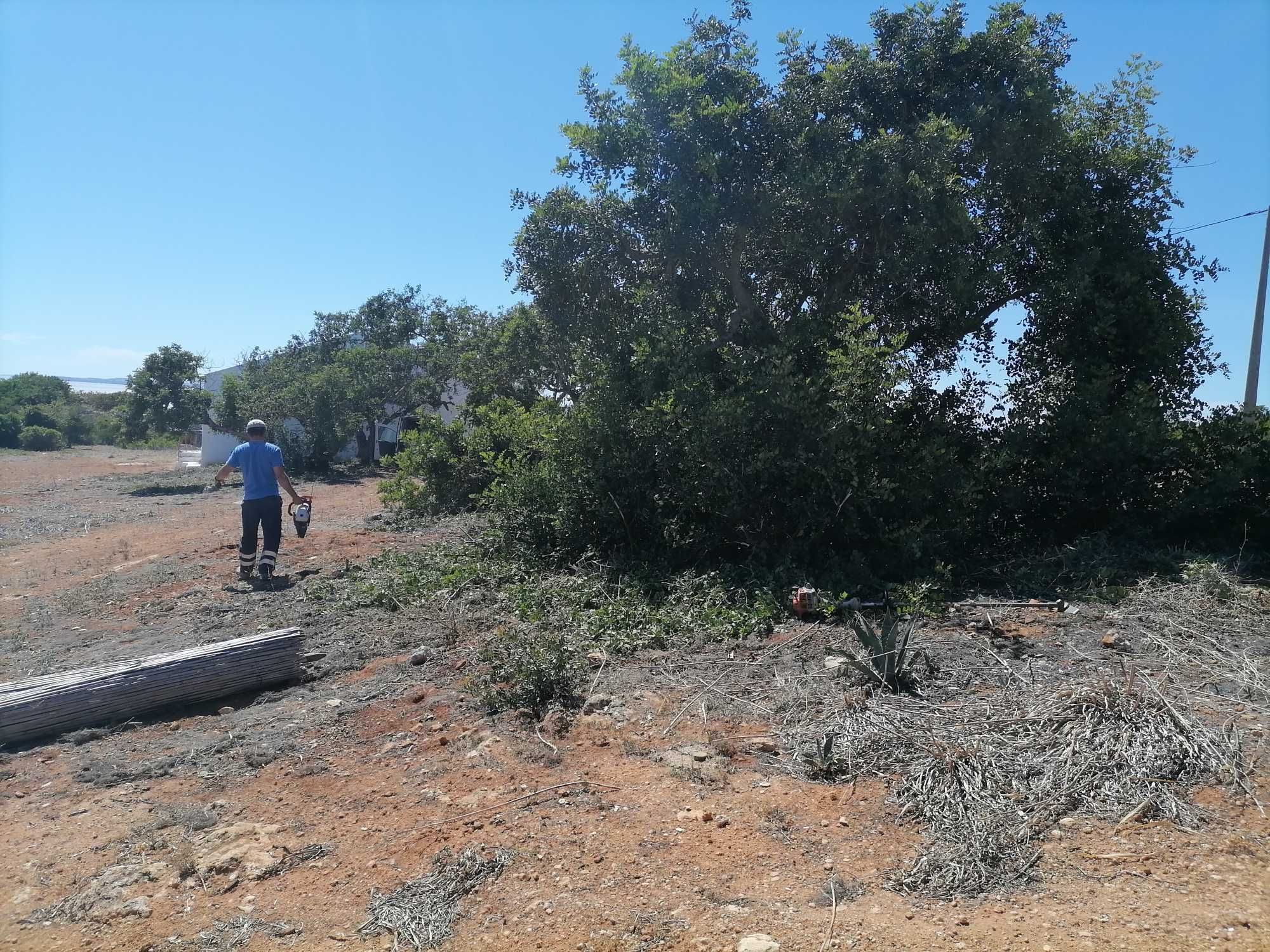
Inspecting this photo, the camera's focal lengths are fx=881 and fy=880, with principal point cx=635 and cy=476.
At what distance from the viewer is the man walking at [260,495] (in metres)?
8.66

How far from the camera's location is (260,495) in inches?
342

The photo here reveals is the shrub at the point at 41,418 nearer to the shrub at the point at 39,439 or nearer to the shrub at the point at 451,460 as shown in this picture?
the shrub at the point at 39,439

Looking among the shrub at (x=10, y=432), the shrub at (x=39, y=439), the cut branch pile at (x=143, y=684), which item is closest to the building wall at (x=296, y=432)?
the shrub at (x=39, y=439)

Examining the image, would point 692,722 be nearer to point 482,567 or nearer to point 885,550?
point 885,550

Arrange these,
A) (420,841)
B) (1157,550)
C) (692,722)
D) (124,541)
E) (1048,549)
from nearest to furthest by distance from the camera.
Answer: (420,841), (692,722), (1157,550), (1048,549), (124,541)

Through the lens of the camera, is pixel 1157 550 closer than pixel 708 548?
Yes

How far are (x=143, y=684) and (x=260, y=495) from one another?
3.60m

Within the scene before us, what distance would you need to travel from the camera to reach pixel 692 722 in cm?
461

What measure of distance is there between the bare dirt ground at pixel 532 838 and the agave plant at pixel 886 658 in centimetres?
68

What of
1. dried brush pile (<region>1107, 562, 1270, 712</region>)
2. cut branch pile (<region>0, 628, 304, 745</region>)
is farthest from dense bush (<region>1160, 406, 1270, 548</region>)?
cut branch pile (<region>0, 628, 304, 745</region>)

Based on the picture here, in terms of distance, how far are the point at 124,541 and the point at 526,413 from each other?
6420 mm

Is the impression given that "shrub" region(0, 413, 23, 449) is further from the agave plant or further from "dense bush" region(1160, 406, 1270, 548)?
"dense bush" region(1160, 406, 1270, 548)

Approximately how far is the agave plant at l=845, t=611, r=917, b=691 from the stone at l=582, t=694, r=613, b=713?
1.36m

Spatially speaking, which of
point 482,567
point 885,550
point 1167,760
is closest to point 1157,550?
point 885,550
